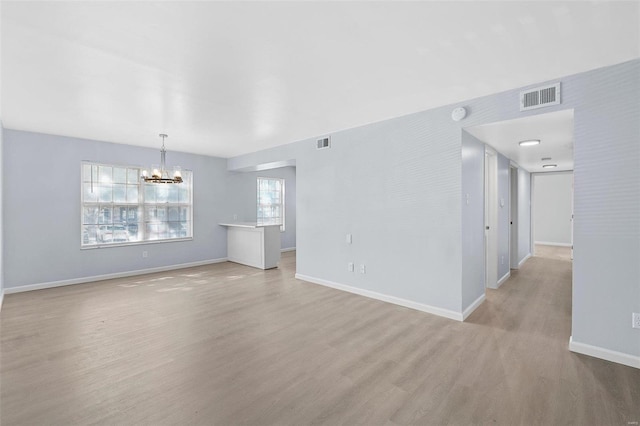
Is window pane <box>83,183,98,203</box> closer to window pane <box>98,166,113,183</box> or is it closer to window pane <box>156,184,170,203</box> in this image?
window pane <box>98,166,113,183</box>

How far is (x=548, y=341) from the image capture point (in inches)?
114

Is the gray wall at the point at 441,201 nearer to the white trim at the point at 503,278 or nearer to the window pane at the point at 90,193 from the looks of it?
the white trim at the point at 503,278

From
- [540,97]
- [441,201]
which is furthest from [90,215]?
[540,97]

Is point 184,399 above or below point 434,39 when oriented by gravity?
below

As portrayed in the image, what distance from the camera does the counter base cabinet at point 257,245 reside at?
634 cm

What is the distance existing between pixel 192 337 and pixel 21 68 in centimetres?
284

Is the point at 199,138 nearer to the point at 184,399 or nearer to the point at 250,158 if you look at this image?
the point at 250,158

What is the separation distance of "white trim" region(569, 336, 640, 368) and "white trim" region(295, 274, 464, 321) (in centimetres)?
100

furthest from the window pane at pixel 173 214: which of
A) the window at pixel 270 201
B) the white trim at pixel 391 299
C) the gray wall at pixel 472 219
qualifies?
the gray wall at pixel 472 219

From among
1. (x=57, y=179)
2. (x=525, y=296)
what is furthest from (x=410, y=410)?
(x=57, y=179)

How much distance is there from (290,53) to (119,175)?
5048 millimetres

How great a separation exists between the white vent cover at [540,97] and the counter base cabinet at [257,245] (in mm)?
4812

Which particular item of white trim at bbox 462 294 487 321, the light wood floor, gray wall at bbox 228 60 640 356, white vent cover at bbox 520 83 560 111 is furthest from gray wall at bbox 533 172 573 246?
white vent cover at bbox 520 83 560 111

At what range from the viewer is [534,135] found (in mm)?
3578
